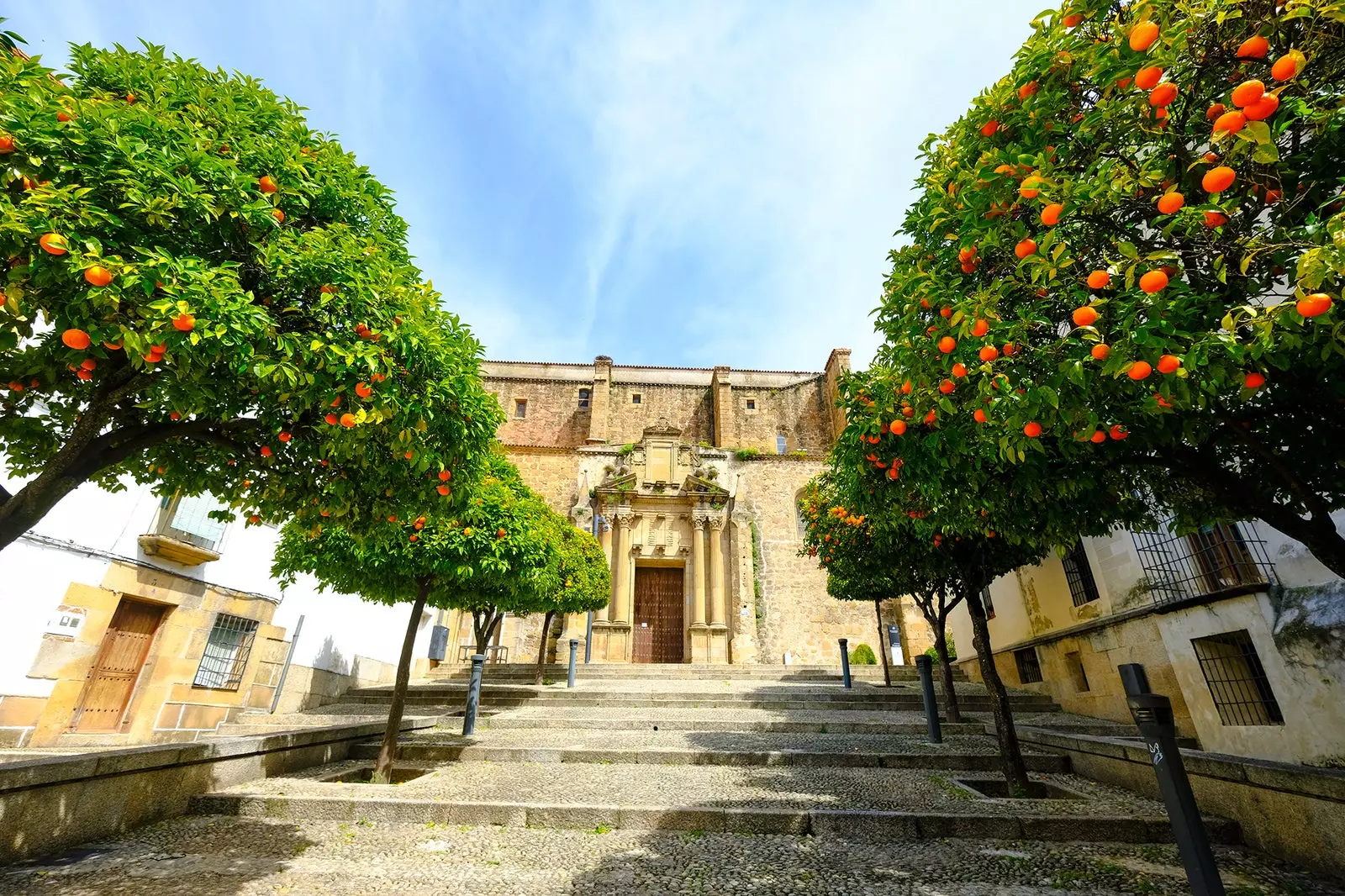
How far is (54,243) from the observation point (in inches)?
90.0

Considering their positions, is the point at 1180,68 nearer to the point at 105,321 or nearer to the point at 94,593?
the point at 105,321

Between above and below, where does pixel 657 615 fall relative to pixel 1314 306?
above

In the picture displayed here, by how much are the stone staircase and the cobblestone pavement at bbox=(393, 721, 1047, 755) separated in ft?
0.14

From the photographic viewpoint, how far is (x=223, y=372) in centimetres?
320

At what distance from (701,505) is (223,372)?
57.6ft

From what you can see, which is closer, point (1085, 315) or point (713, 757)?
point (1085, 315)

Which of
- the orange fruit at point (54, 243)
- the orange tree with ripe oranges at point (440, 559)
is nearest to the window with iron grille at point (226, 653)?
the orange tree with ripe oranges at point (440, 559)

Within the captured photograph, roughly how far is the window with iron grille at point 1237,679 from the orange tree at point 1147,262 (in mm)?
4755

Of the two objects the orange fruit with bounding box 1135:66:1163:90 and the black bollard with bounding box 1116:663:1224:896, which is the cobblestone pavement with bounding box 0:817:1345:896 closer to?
the black bollard with bounding box 1116:663:1224:896

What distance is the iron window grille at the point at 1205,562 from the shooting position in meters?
6.37

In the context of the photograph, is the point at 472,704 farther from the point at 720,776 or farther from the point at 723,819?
the point at 723,819

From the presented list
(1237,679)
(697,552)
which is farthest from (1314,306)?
(697,552)

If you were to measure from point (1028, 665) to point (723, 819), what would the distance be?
9604 mm

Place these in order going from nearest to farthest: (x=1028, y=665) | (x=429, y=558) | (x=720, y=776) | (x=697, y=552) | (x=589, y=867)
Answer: (x=589, y=867) → (x=720, y=776) → (x=429, y=558) → (x=1028, y=665) → (x=697, y=552)
